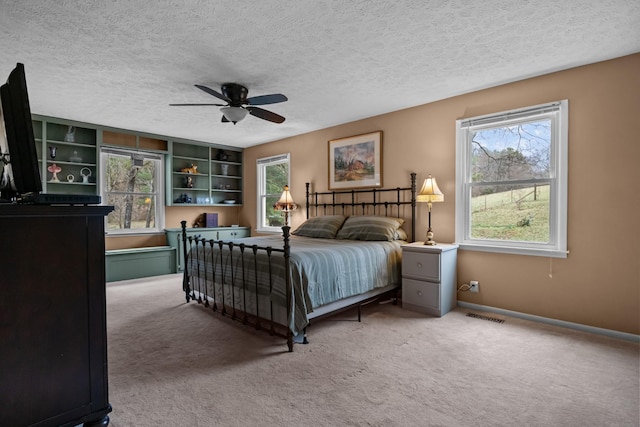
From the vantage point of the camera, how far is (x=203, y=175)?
21.6ft

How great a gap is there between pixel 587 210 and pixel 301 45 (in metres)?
2.96

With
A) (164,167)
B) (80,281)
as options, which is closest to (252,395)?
(80,281)

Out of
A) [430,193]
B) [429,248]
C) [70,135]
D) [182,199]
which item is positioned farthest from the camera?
[182,199]

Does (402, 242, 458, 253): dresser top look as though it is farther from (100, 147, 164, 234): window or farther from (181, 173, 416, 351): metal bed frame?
(100, 147, 164, 234): window

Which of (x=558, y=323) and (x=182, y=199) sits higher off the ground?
(x=182, y=199)

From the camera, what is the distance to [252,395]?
2.04 m

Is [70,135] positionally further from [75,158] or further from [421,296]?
[421,296]

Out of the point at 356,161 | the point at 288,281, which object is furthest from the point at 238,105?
the point at 356,161

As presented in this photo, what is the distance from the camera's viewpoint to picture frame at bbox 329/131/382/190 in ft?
15.4

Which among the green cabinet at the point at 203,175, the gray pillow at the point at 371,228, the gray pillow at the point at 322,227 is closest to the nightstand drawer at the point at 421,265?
the gray pillow at the point at 371,228

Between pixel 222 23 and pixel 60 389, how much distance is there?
7.56 ft

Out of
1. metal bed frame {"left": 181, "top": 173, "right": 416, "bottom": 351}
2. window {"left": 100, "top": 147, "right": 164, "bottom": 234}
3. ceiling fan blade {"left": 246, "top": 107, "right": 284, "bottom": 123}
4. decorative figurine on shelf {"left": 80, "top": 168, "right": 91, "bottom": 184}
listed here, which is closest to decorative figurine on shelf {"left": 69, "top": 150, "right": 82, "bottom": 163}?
decorative figurine on shelf {"left": 80, "top": 168, "right": 91, "bottom": 184}

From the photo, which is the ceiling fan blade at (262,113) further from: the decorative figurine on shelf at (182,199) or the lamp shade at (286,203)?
the decorative figurine on shelf at (182,199)

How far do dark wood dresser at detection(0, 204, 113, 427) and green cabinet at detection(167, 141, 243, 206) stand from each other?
4933 mm
